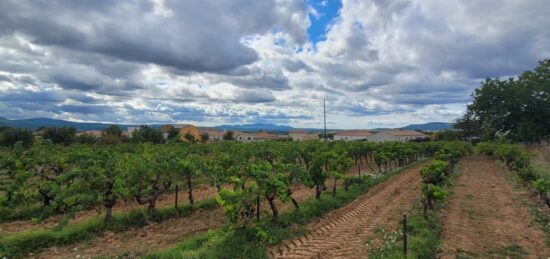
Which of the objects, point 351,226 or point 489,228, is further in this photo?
point 489,228

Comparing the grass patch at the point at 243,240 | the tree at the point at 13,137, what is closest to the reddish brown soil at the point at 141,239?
the grass patch at the point at 243,240

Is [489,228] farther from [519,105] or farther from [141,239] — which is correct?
[519,105]

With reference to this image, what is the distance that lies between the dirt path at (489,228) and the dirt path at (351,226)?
1534 millimetres

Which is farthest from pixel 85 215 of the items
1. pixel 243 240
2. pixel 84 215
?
pixel 243 240

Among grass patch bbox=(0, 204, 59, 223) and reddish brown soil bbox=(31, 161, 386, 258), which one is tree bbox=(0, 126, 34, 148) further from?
reddish brown soil bbox=(31, 161, 386, 258)

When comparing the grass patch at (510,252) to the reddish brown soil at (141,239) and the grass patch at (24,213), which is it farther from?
the grass patch at (24,213)

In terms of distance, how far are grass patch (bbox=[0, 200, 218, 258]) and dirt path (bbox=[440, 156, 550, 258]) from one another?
771cm

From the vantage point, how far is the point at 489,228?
9.02m

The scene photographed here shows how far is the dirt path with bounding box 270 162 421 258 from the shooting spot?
696 centimetres

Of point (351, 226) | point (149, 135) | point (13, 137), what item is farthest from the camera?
Answer: point (149, 135)

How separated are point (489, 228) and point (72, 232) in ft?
36.3

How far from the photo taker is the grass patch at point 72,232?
7.28 metres

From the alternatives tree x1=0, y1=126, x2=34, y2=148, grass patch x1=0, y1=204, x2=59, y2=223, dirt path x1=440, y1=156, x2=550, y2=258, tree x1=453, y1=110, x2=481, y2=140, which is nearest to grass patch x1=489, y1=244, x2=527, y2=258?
dirt path x1=440, y1=156, x2=550, y2=258

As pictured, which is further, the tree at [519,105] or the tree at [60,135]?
the tree at [60,135]
